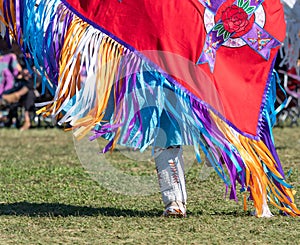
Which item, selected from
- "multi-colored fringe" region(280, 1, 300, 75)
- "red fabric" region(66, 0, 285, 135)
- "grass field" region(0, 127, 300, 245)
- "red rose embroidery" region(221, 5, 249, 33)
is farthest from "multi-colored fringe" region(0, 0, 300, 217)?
"multi-colored fringe" region(280, 1, 300, 75)

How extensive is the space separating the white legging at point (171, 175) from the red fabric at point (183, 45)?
356 mm

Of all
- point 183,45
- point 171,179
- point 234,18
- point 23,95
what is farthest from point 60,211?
point 23,95

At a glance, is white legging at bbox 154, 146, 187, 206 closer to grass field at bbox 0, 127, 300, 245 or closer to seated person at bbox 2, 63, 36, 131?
grass field at bbox 0, 127, 300, 245

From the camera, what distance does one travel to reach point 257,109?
167 inches

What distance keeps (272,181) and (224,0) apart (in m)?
1.01

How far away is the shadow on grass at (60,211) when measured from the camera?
4.36 meters

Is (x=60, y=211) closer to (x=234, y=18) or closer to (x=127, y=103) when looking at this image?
(x=127, y=103)

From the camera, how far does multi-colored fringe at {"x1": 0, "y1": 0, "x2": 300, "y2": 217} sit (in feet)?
13.4

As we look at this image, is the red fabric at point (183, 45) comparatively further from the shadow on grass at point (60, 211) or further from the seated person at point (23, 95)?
the seated person at point (23, 95)

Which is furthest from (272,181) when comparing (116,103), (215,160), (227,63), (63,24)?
(63,24)

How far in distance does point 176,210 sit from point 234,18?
107 centimetres

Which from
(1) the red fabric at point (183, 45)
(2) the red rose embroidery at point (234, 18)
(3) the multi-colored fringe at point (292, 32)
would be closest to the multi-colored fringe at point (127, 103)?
(1) the red fabric at point (183, 45)

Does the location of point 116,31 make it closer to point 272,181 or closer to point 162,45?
point 162,45

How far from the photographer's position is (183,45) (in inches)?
163
